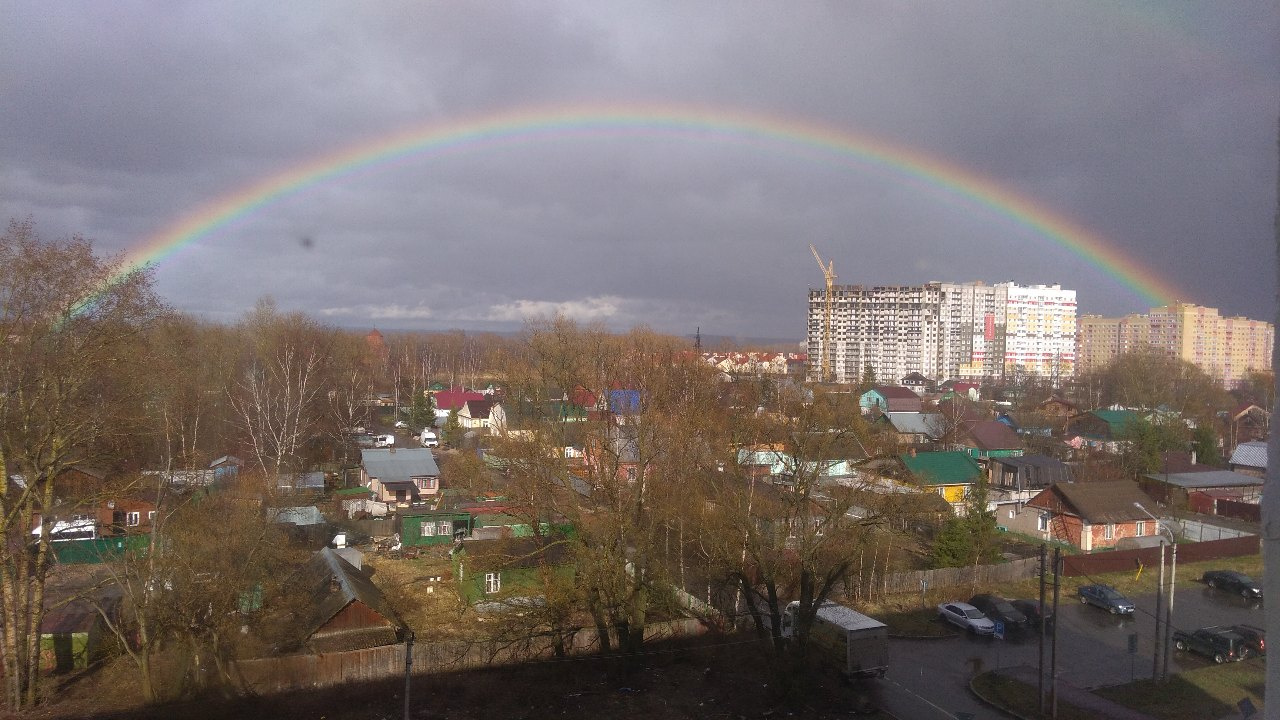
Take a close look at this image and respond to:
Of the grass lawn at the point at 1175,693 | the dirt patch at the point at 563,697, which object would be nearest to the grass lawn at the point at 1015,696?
the grass lawn at the point at 1175,693

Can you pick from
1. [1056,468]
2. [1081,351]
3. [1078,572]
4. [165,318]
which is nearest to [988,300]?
[1081,351]

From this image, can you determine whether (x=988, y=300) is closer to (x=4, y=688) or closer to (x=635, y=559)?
(x=635, y=559)

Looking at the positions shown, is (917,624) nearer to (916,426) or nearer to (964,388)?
(916,426)

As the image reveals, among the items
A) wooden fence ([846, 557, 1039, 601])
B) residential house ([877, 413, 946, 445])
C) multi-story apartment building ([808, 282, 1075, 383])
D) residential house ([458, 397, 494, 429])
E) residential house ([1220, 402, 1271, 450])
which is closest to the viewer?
wooden fence ([846, 557, 1039, 601])

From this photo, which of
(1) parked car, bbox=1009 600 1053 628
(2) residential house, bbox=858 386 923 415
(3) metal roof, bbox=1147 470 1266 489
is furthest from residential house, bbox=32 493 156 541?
(2) residential house, bbox=858 386 923 415

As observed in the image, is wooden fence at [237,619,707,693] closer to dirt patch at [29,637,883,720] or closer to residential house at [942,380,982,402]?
dirt patch at [29,637,883,720]

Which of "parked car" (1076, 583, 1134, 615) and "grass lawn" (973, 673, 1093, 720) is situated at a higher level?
"grass lawn" (973, 673, 1093, 720)
